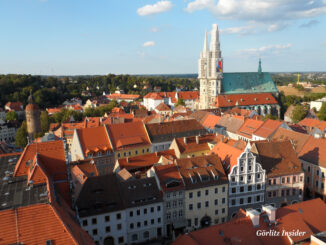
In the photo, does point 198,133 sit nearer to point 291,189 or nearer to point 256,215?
point 291,189

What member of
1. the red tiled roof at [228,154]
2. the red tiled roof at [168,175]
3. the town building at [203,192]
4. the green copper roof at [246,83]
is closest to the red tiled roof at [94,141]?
the red tiled roof at [168,175]

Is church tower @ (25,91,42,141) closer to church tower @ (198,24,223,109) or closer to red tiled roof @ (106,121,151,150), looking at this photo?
red tiled roof @ (106,121,151,150)

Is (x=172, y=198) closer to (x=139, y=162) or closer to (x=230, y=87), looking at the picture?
(x=139, y=162)

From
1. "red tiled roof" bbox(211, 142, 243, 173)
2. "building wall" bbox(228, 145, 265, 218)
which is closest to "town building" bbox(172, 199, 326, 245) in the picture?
"building wall" bbox(228, 145, 265, 218)

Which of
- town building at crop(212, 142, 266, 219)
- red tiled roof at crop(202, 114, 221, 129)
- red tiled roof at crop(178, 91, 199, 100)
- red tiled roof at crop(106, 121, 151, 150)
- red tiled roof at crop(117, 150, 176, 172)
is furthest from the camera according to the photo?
red tiled roof at crop(178, 91, 199, 100)

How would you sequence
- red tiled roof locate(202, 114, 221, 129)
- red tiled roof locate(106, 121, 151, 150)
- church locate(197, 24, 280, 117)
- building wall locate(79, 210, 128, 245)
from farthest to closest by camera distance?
church locate(197, 24, 280, 117), red tiled roof locate(202, 114, 221, 129), red tiled roof locate(106, 121, 151, 150), building wall locate(79, 210, 128, 245)

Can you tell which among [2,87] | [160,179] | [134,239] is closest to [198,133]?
[160,179]
